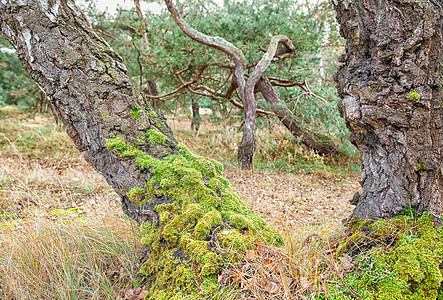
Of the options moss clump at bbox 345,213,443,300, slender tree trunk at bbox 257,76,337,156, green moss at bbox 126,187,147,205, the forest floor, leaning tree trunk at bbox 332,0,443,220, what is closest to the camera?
moss clump at bbox 345,213,443,300

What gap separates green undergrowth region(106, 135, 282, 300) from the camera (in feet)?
4.73

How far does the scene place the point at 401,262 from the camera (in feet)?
4.90

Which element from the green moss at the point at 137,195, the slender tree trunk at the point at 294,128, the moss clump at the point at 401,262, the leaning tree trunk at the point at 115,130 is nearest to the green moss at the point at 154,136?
the leaning tree trunk at the point at 115,130

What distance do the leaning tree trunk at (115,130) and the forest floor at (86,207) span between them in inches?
20.8

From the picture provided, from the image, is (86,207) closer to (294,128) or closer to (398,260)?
(398,260)

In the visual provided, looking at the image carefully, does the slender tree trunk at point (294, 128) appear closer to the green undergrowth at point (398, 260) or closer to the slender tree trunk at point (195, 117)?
the slender tree trunk at point (195, 117)

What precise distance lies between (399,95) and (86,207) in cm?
383

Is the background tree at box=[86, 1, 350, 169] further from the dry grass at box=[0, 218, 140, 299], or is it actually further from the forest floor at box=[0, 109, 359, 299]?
the dry grass at box=[0, 218, 140, 299]

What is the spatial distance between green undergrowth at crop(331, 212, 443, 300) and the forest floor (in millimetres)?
382

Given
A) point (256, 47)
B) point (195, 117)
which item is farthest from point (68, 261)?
point (195, 117)

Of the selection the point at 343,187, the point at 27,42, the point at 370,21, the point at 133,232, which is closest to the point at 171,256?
the point at 133,232

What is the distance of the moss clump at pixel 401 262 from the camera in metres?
1.42

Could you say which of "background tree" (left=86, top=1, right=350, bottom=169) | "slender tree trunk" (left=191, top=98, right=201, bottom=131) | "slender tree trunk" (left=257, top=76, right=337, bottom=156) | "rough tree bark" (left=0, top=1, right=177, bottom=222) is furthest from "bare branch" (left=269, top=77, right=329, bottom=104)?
"rough tree bark" (left=0, top=1, right=177, bottom=222)

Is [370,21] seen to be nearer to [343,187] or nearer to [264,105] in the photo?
[343,187]
